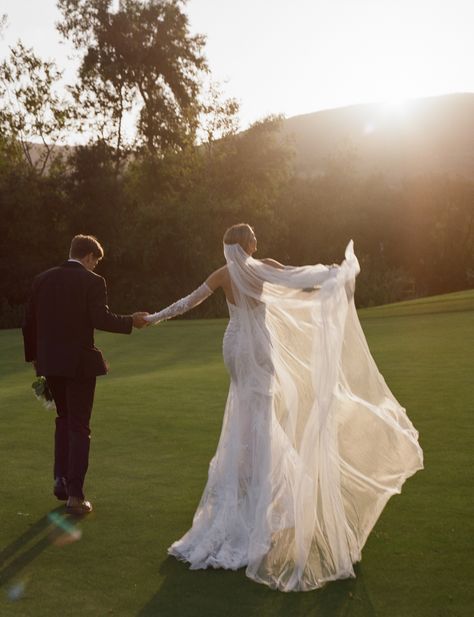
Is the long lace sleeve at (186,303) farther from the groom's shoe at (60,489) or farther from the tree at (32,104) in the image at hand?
the tree at (32,104)

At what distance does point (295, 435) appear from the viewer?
5953 millimetres

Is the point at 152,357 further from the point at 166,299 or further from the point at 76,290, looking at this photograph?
the point at 166,299

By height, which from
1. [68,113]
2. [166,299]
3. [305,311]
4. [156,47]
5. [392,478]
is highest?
[156,47]

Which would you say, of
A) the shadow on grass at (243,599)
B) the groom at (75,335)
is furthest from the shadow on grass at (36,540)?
the shadow on grass at (243,599)

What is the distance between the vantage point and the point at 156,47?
50188mm

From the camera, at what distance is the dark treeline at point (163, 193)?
44.1 m

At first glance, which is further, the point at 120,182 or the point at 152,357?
the point at 120,182

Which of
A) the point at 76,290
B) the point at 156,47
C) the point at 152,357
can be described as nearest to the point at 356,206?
the point at 156,47

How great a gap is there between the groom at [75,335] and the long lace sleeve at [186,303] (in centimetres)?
40

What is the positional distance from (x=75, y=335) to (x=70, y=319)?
135mm

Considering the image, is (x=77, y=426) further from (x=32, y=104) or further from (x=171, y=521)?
(x=32, y=104)

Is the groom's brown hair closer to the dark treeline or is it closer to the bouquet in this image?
the bouquet

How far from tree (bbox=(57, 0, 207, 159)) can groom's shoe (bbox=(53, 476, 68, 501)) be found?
146ft

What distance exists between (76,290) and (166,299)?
38186mm
